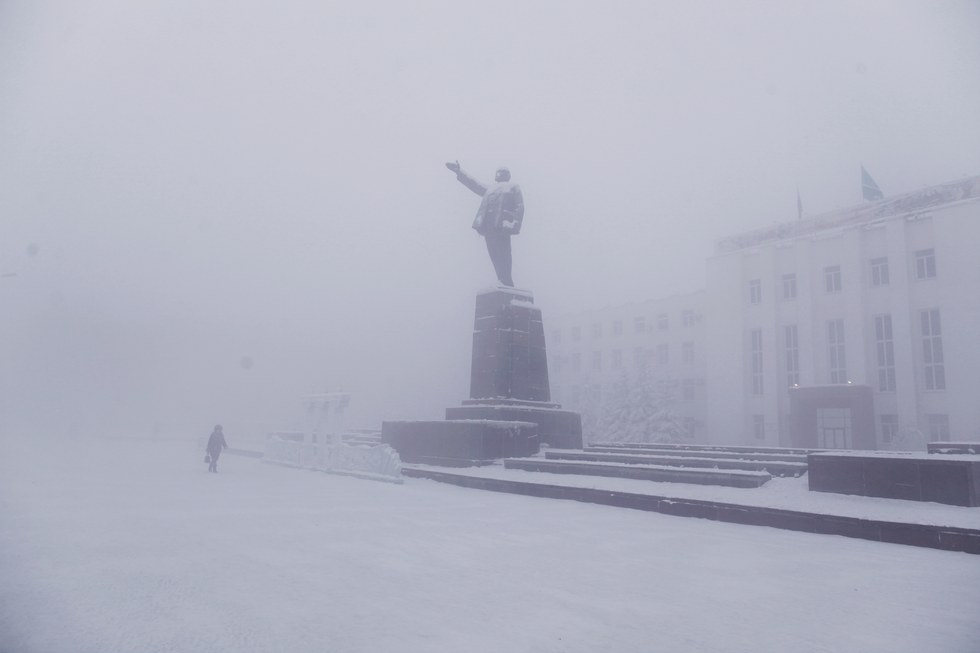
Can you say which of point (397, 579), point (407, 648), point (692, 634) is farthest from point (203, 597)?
point (692, 634)

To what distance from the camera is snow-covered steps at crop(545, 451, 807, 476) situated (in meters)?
10.1

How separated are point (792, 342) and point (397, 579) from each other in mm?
34902

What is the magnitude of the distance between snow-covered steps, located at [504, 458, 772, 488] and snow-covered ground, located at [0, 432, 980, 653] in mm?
1658

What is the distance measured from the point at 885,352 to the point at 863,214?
23.0 feet

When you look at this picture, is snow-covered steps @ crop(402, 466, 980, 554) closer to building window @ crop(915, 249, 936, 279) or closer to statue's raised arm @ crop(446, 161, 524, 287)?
statue's raised arm @ crop(446, 161, 524, 287)

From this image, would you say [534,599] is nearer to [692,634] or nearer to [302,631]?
[692,634]

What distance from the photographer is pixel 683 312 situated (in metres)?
47.3

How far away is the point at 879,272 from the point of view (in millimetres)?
32625

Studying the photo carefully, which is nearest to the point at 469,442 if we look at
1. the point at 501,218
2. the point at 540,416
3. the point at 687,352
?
the point at 540,416

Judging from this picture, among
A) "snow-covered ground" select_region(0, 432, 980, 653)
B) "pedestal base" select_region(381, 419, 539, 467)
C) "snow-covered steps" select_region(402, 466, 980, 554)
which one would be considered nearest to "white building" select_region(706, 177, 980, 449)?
"pedestal base" select_region(381, 419, 539, 467)

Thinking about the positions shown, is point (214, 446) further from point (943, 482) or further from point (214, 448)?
point (943, 482)

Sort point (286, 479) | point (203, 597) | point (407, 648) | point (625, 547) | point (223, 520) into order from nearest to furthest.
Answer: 1. point (407, 648)
2. point (203, 597)
3. point (625, 547)
4. point (223, 520)
5. point (286, 479)

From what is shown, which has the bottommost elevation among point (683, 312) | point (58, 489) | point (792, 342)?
point (58, 489)

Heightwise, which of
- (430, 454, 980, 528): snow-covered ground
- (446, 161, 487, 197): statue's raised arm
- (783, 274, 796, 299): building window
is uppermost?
(783, 274, 796, 299): building window
